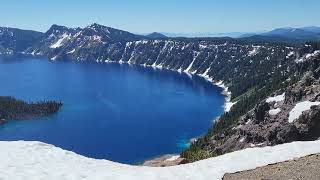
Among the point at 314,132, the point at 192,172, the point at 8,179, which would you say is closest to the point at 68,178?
the point at 8,179

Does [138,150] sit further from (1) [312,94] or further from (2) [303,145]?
(2) [303,145]

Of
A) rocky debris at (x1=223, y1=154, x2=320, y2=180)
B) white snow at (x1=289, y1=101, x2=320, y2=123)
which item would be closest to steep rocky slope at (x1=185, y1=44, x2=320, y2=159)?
white snow at (x1=289, y1=101, x2=320, y2=123)

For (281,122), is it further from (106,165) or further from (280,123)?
(106,165)

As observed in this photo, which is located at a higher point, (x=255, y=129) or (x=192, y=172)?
(x=192, y=172)

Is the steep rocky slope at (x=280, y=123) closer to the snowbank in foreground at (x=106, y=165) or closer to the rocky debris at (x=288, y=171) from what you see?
the snowbank in foreground at (x=106, y=165)

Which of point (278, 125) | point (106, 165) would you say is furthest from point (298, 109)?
point (106, 165)

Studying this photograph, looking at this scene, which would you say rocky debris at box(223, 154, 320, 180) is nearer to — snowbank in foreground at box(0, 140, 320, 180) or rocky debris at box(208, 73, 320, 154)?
snowbank in foreground at box(0, 140, 320, 180)

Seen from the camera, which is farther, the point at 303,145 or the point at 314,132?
the point at 314,132
